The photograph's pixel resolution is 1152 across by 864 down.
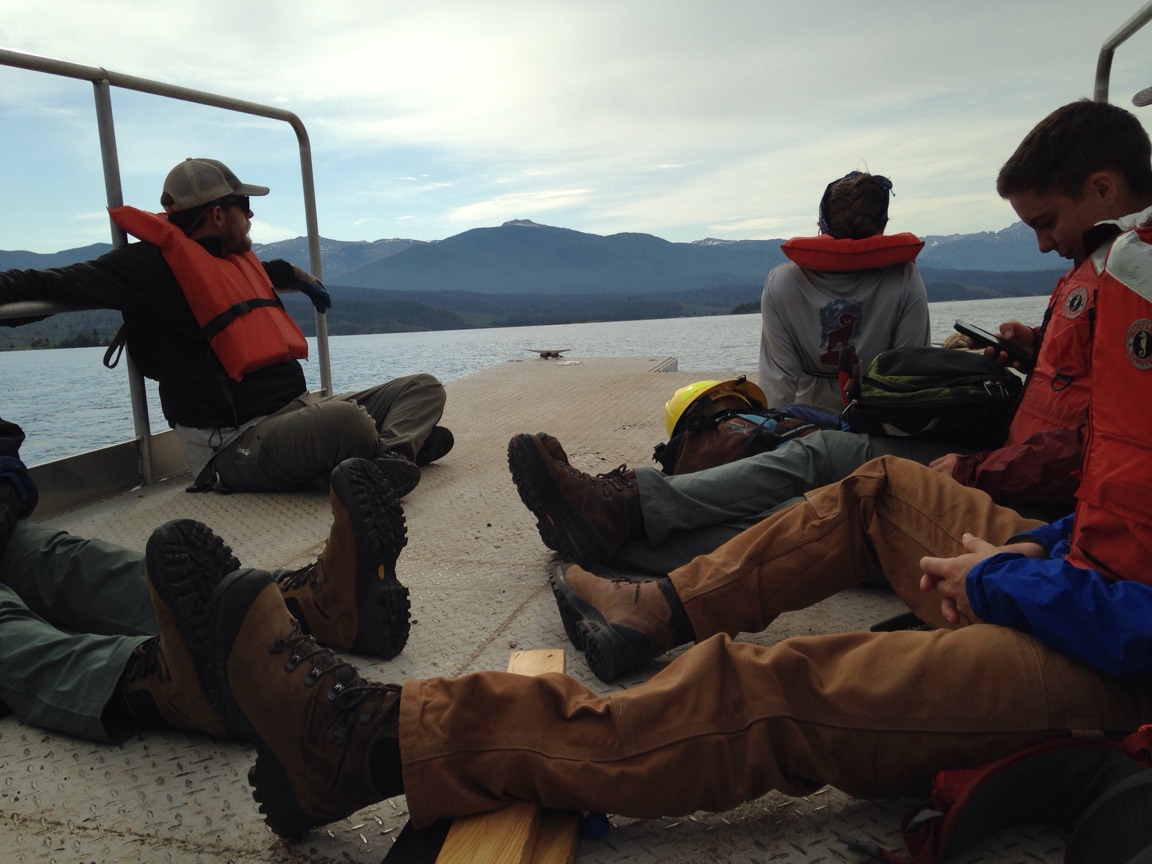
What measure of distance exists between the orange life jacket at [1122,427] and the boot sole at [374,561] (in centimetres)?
129

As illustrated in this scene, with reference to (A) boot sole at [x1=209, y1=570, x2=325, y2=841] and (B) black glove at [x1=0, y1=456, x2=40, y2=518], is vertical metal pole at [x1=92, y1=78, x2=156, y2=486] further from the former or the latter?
(A) boot sole at [x1=209, y1=570, x2=325, y2=841]

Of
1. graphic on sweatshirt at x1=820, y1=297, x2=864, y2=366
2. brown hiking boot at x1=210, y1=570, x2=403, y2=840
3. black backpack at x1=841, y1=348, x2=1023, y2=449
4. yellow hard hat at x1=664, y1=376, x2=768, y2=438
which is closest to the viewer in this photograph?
brown hiking boot at x1=210, y1=570, x2=403, y2=840

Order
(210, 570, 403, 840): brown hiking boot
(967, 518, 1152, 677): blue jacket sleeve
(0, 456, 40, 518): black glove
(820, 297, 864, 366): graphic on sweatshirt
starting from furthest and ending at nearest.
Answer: (820, 297, 864, 366): graphic on sweatshirt, (0, 456, 40, 518): black glove, (210, 570, 403, 840): brown hiking boot, (967, 518, 1152, 677): blue jacket sleeve

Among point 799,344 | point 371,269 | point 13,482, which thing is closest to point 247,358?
point 13,482

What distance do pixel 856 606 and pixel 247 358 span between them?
2.38m

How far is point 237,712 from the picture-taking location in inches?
50.0

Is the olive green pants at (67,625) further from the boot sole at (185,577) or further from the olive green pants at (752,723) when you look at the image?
the olive green pants at (752,723)

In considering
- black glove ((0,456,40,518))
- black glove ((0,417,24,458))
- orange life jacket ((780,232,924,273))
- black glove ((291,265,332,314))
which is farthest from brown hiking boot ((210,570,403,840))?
black glove ((291,265,332,314))

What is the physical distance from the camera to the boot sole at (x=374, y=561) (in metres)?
1.82

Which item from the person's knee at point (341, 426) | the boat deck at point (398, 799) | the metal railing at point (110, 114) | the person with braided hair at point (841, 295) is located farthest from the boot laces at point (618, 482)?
the metal railing at point (110, 114)

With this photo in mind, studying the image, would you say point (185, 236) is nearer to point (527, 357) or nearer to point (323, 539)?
point (323, 539)

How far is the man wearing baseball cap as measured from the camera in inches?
126

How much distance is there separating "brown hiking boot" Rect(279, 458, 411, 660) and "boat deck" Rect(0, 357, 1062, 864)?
76 millimetres

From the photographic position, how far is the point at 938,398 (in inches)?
87.0
